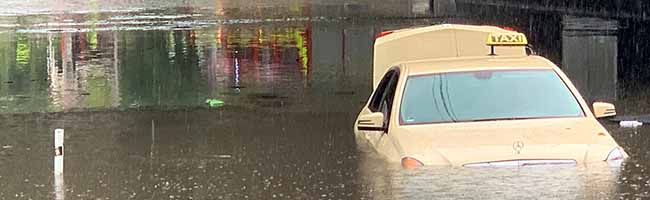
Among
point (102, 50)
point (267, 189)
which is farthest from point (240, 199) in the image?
point (102, 50)

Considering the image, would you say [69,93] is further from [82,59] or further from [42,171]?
[42,171]

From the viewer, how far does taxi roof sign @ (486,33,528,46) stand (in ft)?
36.1

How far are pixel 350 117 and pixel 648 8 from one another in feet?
56.5

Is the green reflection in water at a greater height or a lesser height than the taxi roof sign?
lesser

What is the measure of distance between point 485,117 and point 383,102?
1.17 m

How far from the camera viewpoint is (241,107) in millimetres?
15844

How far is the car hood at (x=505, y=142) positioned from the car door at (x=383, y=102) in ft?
1.49

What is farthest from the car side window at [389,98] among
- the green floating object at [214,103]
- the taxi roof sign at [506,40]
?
the green floating object at [214,103]

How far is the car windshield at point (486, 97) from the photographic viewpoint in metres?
9.37

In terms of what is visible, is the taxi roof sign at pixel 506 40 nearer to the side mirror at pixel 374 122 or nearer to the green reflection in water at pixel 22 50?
the side mirror at pixel 374 122

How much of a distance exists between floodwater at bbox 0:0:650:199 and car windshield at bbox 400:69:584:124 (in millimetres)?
635

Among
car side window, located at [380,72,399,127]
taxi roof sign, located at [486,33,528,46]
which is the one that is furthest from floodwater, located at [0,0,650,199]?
taxi roof sign, located at [486,33,528,46]

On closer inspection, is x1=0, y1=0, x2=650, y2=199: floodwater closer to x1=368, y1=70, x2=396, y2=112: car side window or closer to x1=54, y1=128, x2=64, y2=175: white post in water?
x1=54, y1=128, x2=64, y2=175: white post in water

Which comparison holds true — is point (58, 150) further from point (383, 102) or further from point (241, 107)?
point (241, 107)
